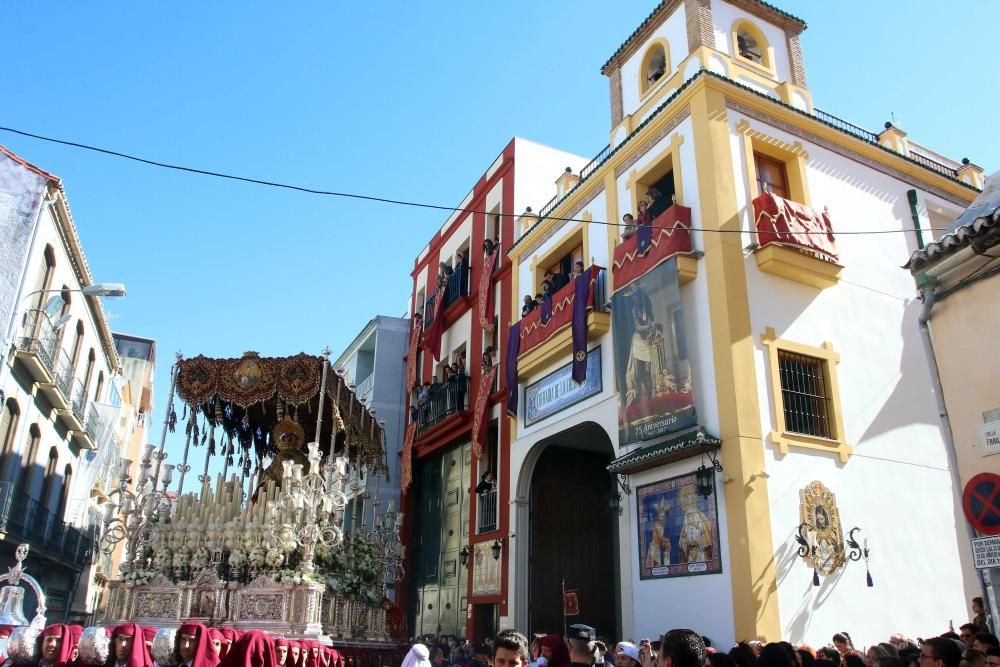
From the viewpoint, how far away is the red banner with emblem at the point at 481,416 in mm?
18391

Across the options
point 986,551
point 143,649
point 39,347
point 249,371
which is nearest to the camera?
point 143,649

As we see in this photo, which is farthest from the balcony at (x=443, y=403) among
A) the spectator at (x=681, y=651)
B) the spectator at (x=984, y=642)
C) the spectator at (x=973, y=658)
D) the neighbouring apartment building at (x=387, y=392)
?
the spectator at (x=681, y=651)

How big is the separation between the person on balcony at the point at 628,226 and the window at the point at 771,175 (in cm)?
234

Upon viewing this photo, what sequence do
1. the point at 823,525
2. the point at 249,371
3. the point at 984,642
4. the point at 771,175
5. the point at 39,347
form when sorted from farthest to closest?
the point at 39,347
the point at 249,371
the point at 771,175
the point at 823,525
the point at 984,642

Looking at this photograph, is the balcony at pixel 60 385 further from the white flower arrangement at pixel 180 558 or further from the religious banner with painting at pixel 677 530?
the religious banner with painting at pixel 677 530

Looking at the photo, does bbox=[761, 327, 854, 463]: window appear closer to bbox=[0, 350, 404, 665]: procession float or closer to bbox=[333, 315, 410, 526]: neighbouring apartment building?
bbox=[0, 350, 404, 665]: procession float

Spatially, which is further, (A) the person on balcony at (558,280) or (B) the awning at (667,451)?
(A) the person on balcony at (558,280)

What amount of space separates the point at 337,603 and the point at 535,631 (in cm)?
435

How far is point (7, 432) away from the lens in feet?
60.5

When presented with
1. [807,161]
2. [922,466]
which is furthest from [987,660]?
[807,161]

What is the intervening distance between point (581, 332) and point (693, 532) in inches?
182

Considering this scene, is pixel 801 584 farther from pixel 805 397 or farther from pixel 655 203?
pixel 655 203

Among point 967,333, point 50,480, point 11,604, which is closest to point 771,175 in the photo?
point 967,333

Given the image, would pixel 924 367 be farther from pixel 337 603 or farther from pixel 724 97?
pixel 337 603
